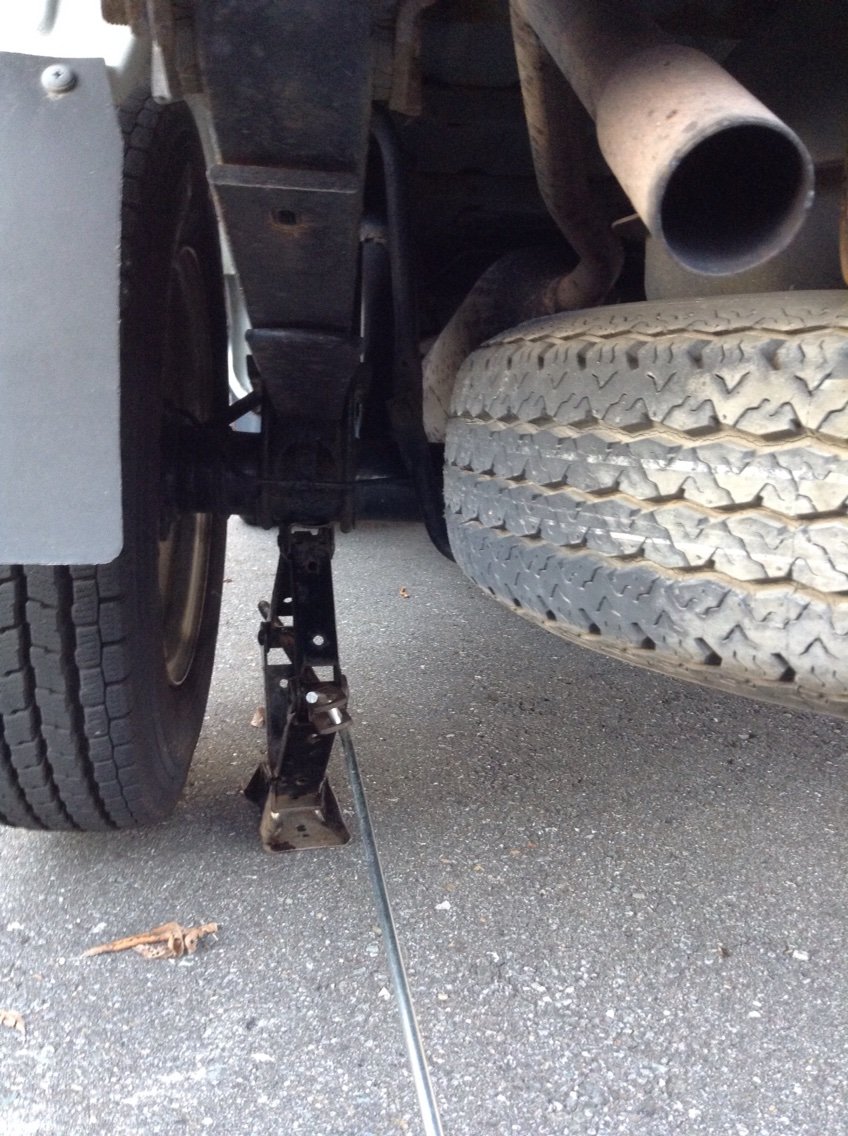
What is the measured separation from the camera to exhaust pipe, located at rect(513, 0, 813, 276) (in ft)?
1.81

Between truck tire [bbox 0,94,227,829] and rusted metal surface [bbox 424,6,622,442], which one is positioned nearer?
rusted metal surface [bbox 424,6,622,442]

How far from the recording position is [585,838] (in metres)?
1.49

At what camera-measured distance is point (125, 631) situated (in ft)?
3.88

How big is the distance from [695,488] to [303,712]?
837 mm

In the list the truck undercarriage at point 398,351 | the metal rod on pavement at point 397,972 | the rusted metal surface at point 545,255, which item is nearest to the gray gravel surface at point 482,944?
the metal rod on pavement at point 397,972

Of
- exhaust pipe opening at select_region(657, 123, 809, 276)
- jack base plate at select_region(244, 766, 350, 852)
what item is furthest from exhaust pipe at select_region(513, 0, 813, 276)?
jack base plate at select_region(244, 766, 350, 852)

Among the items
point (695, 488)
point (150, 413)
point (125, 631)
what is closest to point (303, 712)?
point (125, 631)

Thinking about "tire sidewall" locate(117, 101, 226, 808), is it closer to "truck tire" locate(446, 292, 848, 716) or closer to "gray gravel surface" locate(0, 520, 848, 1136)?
"gray gravel surface" locate(0, 520, 848, 1136)

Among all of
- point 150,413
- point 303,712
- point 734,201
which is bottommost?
point 303,712

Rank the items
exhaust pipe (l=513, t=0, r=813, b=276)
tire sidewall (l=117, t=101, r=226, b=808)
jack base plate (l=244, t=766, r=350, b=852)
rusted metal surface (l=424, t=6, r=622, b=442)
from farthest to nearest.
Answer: jack base plate (l=244, t=766, r=350, b=852)
tire sidewall (l=117, t=101, r=226, b=808)
rusted metal surface (l=424, t=6, r=622, b=442)
exhaust pipe (l=513, t=0, r=813, b=276)

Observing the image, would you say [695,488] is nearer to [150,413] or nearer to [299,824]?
[150,413]

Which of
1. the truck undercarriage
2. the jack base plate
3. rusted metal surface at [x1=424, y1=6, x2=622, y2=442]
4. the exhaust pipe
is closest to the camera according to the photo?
the exhaust pipe

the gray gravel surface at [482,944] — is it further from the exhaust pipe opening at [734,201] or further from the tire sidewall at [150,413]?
the exhaust pipe opening at [734,201]

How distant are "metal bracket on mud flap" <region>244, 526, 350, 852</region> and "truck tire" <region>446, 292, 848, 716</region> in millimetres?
562
